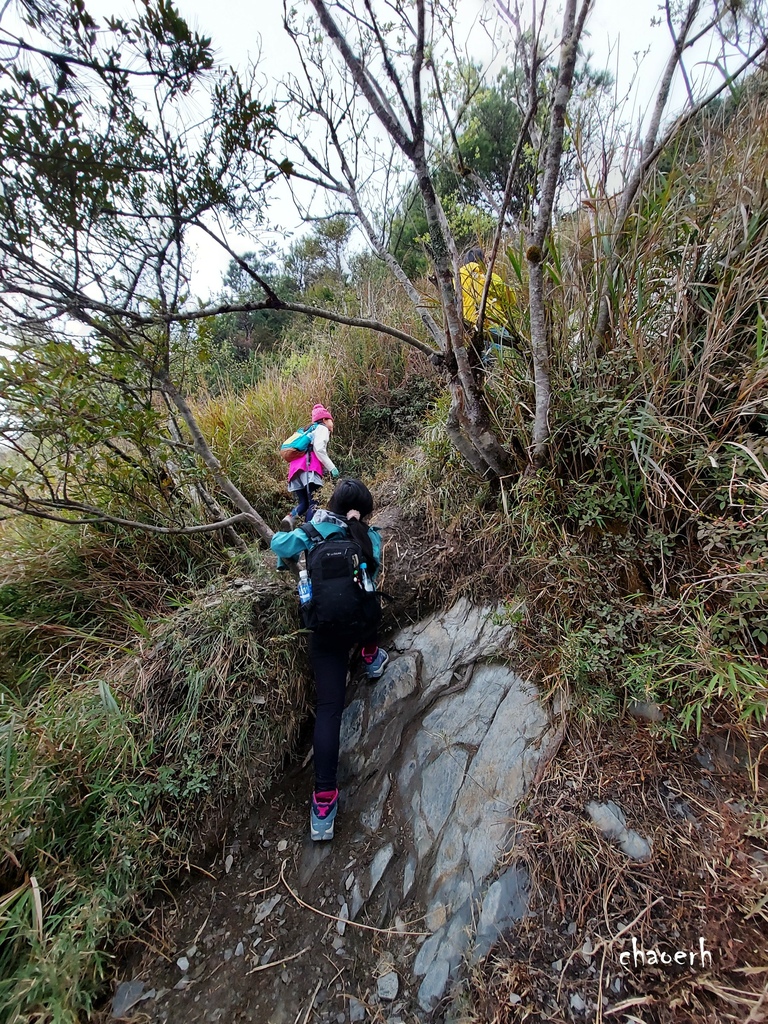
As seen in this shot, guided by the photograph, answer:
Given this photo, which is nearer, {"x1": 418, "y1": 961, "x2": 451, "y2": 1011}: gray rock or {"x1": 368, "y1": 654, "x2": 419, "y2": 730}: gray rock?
{"x1": 418, "y1": 961, "x2": 451, "y2": 1011}: gray rock

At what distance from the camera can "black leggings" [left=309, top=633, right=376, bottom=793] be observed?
2.11 metres

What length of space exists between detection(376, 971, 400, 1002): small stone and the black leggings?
686mm

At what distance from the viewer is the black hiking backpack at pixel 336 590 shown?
2.19m

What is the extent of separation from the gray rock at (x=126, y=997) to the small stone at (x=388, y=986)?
36.3 inches

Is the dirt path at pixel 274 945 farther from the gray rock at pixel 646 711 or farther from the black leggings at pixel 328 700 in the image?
the gray rock at pixel 646 711

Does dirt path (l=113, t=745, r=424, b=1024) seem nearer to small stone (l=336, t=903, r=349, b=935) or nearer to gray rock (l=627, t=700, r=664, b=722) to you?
small stone (l=336, t=903, r=349, b=935)

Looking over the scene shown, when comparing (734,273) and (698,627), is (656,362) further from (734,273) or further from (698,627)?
(698,627)

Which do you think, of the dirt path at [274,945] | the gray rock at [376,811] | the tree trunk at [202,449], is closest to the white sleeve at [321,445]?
the tree trunk at [202,449]

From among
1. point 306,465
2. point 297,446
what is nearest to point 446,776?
point 306,465

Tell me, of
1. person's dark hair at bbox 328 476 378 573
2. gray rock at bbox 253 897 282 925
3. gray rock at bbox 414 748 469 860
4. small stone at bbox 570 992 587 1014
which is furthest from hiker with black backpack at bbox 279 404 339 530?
Result: small stone at bbox 570 992 587 1014

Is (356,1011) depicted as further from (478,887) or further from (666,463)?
(666,463)

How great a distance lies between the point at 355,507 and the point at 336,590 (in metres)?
0.57

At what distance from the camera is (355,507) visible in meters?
2.56

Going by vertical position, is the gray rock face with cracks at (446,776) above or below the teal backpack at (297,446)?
below
